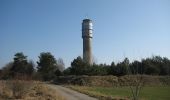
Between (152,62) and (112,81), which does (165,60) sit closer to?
(152,62)

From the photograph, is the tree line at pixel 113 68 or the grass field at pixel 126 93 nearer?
the grass field at pixel 126 93

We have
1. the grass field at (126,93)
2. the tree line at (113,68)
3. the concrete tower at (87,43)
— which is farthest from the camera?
the concrete tower at (87,43)

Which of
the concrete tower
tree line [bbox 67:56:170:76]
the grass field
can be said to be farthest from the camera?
the concrete tower

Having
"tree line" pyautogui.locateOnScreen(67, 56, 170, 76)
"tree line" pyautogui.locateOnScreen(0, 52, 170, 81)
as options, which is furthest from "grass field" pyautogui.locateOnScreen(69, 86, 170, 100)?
"tree line" pyautogui.locateOnScreen(67, 56, 170, 76)

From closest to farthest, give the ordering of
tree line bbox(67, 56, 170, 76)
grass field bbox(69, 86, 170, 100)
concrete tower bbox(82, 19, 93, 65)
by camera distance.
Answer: grass field bbox(69, 86, 170, 100) → tree line bbox(67, 56, 170, 76) → concrete tower bbox(82, 19, 93, 65)

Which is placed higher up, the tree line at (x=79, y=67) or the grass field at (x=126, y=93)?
the tree line at (x=79, y=67)

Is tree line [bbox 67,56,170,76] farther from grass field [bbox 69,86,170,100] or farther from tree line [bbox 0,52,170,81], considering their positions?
grass field [bbox 69,86,170,100]

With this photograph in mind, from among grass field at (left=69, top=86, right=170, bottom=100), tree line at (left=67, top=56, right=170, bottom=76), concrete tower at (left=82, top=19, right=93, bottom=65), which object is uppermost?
concrete tower at (left=82, top=19, right=93, bottom=65)

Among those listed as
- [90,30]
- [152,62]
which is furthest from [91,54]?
[152,62]

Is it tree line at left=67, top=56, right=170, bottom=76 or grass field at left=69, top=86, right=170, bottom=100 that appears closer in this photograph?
grass field at left=69, top=86, right=170, bottom=100

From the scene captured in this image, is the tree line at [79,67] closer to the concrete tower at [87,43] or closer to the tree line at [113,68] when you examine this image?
the tree line at [113,68]

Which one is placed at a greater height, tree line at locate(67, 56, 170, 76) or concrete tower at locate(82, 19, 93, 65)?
concrete tower at locate(82, 19, 93, 65)

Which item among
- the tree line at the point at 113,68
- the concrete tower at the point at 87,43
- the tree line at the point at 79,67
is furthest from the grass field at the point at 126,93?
the concrete tower at the point at 87,43

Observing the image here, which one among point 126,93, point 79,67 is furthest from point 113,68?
point 126,93
